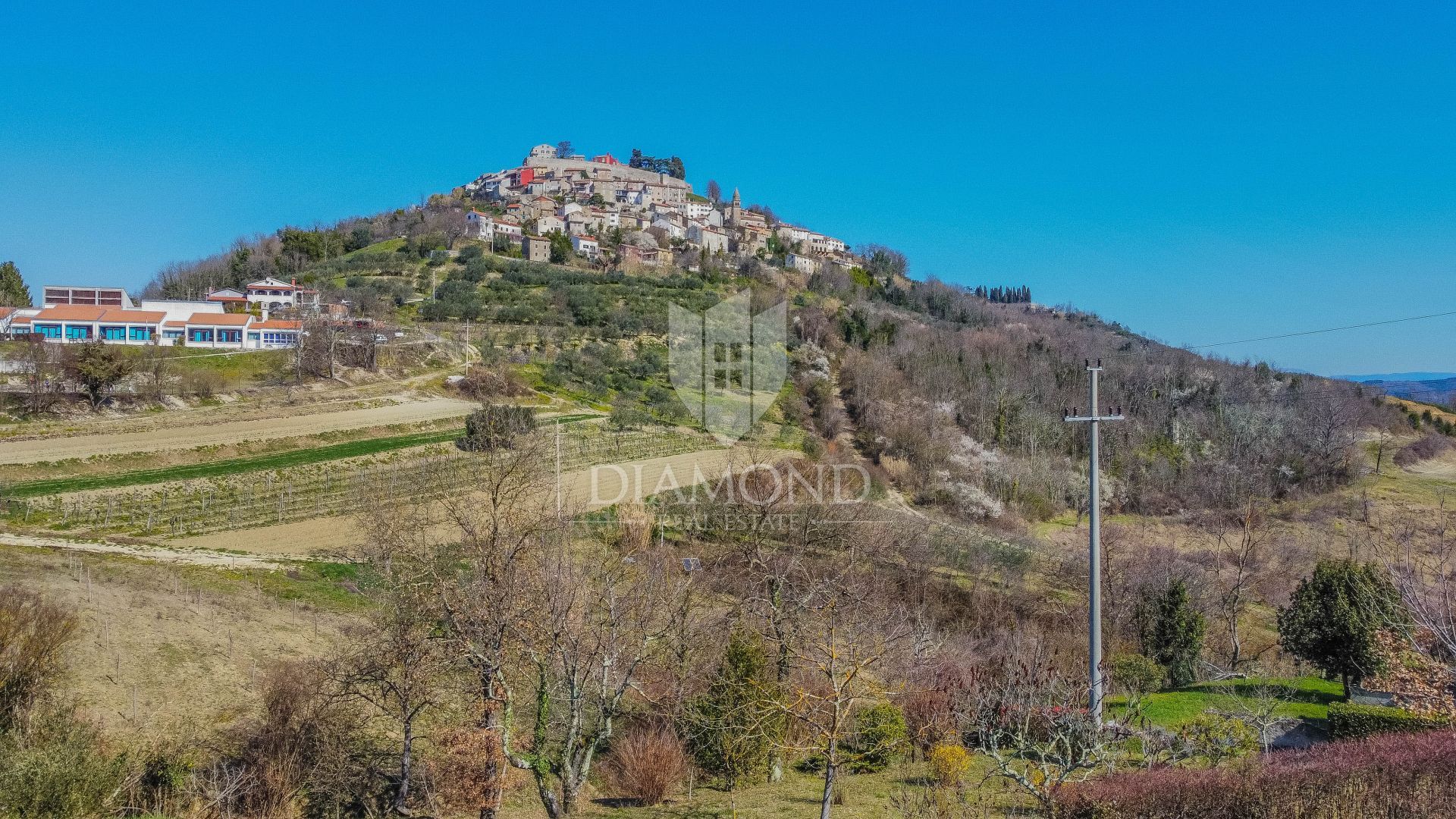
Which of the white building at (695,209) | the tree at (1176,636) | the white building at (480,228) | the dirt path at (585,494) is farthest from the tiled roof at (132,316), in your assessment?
the white building at (695,209)

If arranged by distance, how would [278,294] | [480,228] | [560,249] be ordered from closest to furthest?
[278,294], [560,249], [480,228]

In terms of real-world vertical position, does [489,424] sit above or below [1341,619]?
above

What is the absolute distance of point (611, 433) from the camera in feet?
128

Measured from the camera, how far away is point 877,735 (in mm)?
11250

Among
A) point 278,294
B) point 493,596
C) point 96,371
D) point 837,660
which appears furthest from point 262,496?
point 278,294

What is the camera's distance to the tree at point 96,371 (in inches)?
1321

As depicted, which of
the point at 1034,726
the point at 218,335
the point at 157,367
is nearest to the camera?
the point at 1034,726

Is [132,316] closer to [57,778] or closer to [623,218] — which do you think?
Result: [57,778]

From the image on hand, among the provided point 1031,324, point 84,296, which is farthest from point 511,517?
point 1031,324

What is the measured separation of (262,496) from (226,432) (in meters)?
9.00

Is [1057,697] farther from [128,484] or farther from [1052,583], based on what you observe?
[128,484]

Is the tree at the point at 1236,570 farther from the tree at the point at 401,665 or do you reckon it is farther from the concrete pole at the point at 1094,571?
the tree at the point at 401,665

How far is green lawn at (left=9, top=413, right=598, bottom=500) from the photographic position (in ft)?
76.5

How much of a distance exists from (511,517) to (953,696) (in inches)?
301
